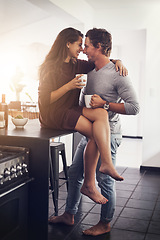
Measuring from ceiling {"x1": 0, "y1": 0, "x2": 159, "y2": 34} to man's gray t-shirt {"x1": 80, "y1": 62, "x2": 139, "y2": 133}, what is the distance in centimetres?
239

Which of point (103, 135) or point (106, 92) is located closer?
point (103, 135)

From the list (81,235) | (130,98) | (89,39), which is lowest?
(81,235)

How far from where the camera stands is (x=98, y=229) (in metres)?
2.98

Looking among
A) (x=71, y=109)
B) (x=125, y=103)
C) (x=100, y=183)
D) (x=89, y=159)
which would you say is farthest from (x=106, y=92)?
(x=100, y=183)

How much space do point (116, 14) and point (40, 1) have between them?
1653 mm

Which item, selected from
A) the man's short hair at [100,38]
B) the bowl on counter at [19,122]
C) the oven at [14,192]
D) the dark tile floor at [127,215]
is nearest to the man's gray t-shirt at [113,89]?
the man's short hair at [100,38]

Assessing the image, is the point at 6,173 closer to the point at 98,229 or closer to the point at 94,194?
the point at 94,194

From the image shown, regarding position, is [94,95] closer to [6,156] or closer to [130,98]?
[130,98]

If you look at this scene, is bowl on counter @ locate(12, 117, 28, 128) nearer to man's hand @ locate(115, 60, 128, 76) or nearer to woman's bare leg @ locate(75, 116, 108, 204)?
woman's bare leg @ locate(75, 116, 108, 204)

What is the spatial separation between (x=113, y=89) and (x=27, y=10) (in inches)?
148

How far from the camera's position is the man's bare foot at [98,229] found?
295 cm

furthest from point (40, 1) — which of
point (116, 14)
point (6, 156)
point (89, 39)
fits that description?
point (6, 156)

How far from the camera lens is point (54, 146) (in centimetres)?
341

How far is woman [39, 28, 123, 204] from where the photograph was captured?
8.49 feet
